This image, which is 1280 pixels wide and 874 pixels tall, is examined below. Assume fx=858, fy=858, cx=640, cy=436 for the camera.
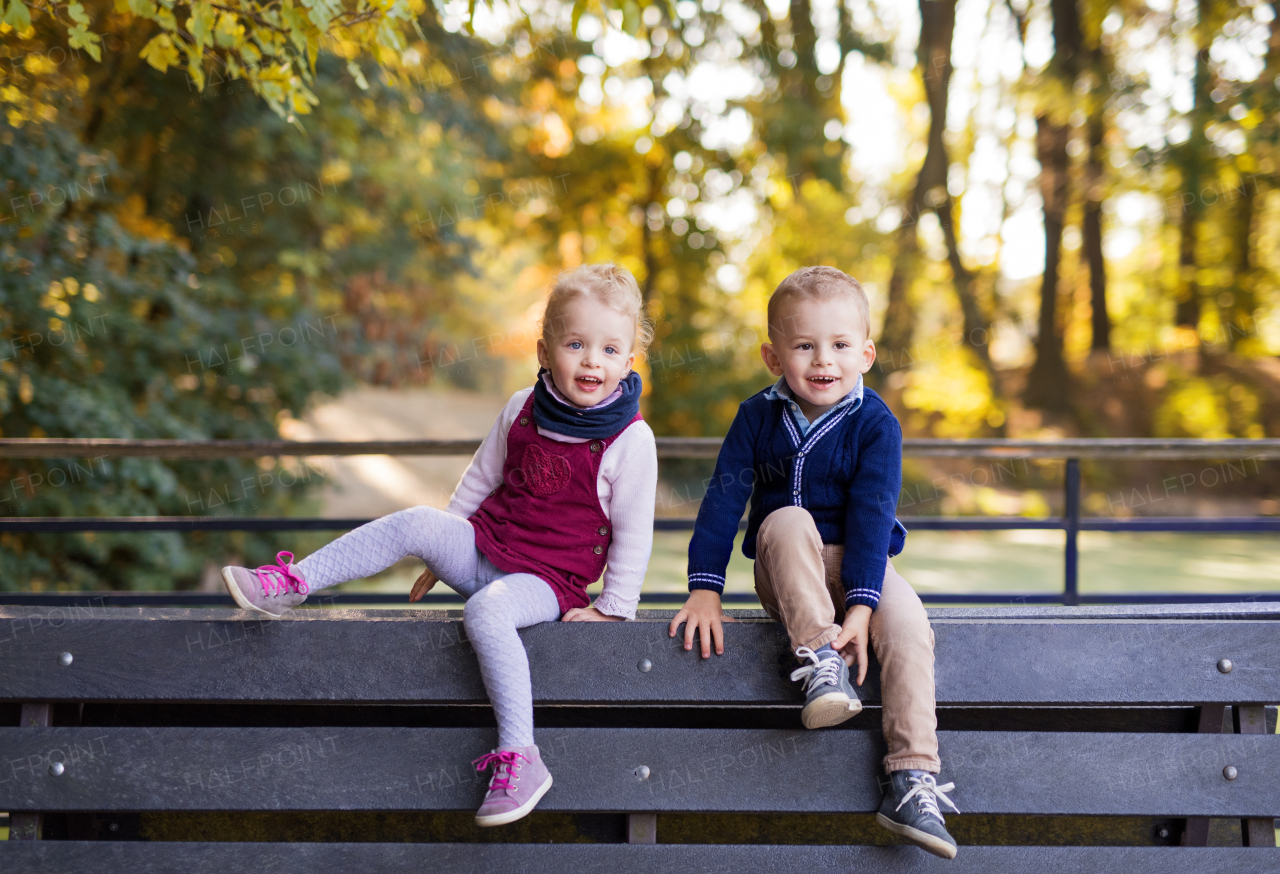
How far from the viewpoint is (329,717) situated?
197 cm

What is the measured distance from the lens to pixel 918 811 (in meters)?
1.61

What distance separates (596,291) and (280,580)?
933 mm

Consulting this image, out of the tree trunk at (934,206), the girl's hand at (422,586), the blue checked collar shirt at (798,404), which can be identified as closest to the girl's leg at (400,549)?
the girl's hand at (422,586)

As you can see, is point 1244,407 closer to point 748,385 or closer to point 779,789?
point 748,385

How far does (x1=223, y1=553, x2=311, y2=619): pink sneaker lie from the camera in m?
1.75

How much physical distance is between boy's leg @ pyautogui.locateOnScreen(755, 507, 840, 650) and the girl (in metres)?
0.28

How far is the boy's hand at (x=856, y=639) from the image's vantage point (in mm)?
1724

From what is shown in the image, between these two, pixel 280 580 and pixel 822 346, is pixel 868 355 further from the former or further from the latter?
pixel 280 580

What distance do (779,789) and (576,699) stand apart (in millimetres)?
445

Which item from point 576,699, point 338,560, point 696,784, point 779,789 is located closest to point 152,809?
point 338,560

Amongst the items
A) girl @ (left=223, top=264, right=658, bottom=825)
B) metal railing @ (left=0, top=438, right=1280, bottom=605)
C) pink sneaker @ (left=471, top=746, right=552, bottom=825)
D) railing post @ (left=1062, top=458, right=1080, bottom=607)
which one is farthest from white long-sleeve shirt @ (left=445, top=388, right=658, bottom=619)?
railing post @ (left=1062, top=458, right=1080, bottom=607)

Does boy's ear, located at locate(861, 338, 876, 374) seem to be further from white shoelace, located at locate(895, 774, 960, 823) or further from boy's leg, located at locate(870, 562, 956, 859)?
white shoelace, located at locate(895, 774, 960, 823)

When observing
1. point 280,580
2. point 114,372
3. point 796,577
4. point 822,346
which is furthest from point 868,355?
point 114,372

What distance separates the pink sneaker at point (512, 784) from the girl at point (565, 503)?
0.30m
